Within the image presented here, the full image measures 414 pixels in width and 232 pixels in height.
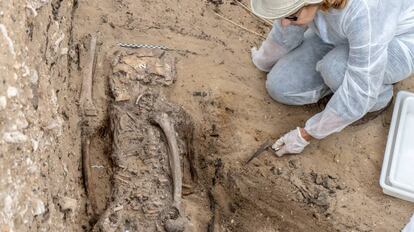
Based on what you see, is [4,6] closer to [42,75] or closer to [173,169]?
[42,75]

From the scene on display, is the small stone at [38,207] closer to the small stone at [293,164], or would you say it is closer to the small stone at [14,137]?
the small stone at [14,137]

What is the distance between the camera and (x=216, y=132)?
3.41 m

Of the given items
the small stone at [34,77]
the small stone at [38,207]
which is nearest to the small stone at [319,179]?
the small stone at [38,207]

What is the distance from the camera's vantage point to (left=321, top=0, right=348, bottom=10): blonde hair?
2584mm

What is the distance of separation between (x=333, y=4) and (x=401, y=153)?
126 cm

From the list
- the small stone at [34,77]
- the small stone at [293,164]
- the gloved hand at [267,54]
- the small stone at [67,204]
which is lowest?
the small stone at [293,164]

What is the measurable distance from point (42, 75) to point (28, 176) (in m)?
0.56

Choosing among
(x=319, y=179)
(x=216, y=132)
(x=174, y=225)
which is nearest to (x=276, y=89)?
(x=216, y=132)

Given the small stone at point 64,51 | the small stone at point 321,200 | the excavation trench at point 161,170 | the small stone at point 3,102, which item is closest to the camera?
the small stone at point 3,102

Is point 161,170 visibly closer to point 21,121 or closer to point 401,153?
point 21,121

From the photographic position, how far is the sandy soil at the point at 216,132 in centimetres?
304

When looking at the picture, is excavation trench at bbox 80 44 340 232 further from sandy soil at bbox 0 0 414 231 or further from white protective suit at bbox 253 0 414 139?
white protective suit at bbox 253 0 414 139

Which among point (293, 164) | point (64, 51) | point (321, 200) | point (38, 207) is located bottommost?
point (321, 200)

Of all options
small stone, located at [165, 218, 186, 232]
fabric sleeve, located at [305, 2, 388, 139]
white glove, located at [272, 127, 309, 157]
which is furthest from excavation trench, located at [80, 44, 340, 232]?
fabric sleeve, located at [305, 2, 388, 139]
